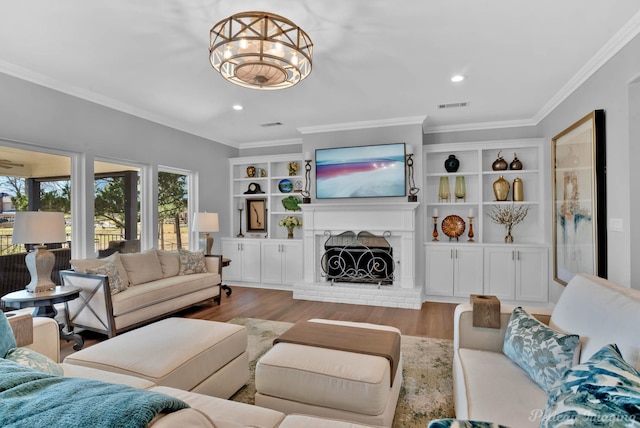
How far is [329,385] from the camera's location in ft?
5.77

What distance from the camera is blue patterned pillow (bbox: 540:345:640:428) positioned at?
82 centimetres

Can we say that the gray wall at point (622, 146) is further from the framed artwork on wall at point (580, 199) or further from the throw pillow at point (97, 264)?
the throw pillow at point (97, 264)

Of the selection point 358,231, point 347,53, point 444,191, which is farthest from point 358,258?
point 347,53

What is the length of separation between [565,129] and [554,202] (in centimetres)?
96

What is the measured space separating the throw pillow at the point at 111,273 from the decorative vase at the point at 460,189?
463cm

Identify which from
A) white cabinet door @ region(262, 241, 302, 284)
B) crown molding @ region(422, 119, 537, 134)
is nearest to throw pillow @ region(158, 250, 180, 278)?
white cabinet door @ region(262, 241, 302, 284)

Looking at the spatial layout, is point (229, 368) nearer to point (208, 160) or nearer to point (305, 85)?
point (305, 85)

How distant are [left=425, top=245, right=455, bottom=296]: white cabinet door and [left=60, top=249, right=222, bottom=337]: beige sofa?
306cm

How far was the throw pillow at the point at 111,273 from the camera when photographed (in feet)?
11.2

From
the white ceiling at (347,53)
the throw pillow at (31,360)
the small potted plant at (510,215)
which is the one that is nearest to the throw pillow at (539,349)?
the white ceiling at (347,53)

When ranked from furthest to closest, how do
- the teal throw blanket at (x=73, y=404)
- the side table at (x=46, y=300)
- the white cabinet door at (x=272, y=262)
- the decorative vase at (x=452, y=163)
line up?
the white cabinet door at (x=272, y=262)
the decorative vase at (x=452, y=163)
the side table at (x=46, y=300)
the teal throw blanket at (x=73, y=404)

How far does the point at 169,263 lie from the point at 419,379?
3.40m

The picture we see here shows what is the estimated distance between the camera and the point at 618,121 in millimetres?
2674

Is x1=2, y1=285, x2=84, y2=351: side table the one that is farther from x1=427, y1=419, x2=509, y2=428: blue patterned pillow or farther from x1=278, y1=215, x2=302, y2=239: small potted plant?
x1=427, y1=419, x2=509, y2=428: blue patterned pillow
